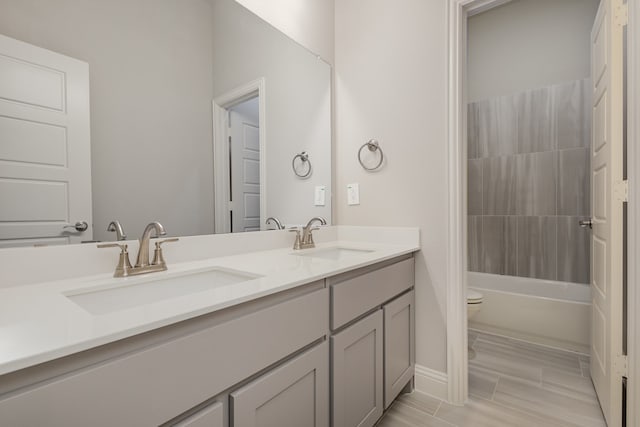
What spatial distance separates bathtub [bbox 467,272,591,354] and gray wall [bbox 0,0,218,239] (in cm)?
229

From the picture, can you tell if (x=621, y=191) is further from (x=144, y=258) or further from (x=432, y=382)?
(x=144, y=258)

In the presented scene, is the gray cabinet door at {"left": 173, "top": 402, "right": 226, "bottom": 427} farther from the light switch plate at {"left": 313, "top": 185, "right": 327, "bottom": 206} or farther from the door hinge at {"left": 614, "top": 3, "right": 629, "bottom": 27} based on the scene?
the door hinge at {"left": 614, "top": 3, "right": 629, "bottom": 27}

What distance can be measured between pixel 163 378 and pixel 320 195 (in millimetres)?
1477

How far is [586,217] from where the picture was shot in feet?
8.21

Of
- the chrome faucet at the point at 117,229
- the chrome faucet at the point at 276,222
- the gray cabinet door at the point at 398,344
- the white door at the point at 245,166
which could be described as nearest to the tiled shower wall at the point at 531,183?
the gray cabinet door at the point at 398,344

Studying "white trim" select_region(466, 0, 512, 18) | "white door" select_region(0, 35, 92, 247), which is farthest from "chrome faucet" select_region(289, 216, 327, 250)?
"white trim" select_region(466, 0, 512, 18)

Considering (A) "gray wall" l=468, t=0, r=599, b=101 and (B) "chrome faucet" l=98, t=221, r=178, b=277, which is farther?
(A) "gray wall" l=468, t=0, r=599, b=101

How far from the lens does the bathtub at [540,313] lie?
220cm

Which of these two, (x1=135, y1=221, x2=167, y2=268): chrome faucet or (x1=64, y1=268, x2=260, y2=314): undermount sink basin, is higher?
(x1=135, y1=221, x2=167, y2=268): chrome faucet

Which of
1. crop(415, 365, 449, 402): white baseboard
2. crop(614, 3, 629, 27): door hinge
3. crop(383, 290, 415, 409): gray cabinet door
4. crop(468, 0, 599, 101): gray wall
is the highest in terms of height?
crop(468, 0, 599, 101): gray wall

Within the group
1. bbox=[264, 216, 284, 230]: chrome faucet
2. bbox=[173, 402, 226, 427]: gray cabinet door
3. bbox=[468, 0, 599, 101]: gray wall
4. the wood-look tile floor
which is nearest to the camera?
bbox=[173, 402, 226, 427]: gray cabinet door

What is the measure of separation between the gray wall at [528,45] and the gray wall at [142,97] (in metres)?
2.63

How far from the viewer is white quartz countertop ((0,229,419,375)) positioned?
505 millimetres

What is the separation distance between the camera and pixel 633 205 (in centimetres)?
122
